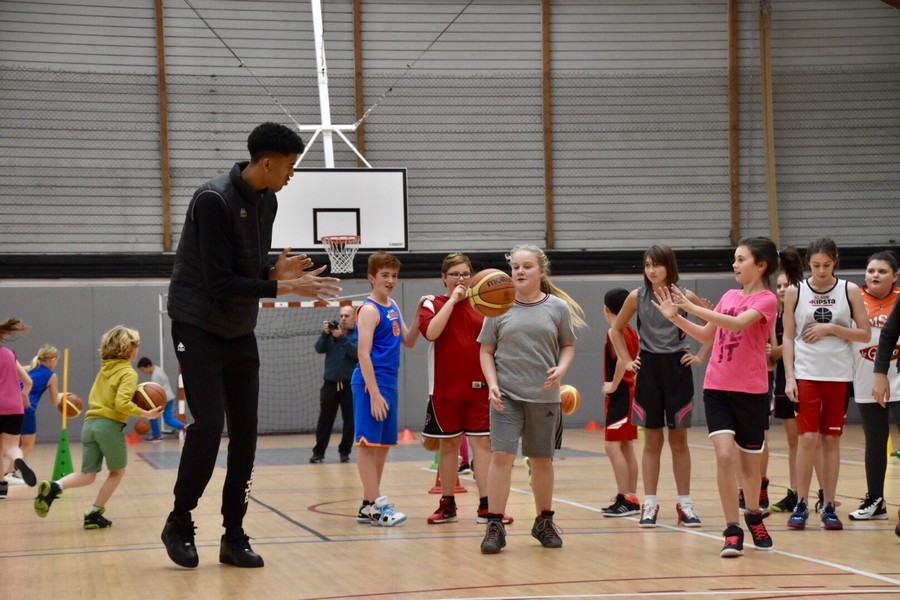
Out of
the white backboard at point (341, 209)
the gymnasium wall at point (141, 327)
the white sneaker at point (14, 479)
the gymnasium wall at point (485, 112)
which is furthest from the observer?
the gymnasium wall at point (485, 112)

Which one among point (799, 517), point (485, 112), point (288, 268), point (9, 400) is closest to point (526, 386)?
point (288, 268)

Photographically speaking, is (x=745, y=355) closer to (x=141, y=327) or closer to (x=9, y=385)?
(x=9, y=385)

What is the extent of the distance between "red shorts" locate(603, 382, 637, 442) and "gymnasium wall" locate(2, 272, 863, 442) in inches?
401

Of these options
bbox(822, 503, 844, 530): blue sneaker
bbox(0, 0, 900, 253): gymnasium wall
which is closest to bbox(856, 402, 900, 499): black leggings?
bbox(822, 503, 844, 530): blue sneaker

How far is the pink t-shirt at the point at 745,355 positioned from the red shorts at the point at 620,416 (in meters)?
1.70

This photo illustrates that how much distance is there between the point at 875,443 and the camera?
Answer: 6.91m

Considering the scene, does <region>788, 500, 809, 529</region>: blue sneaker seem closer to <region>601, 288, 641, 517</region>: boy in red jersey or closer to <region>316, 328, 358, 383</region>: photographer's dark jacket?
<region>601, 288, 641, 517</region>: boy in red jersey

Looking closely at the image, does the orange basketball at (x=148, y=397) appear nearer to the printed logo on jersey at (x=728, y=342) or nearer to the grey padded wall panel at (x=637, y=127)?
the printed logo on jersey at (x=728, y=342)

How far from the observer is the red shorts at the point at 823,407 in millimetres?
6812

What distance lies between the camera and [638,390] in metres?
7.02

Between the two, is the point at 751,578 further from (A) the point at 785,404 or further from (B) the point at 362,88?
(B) the point at 362,88

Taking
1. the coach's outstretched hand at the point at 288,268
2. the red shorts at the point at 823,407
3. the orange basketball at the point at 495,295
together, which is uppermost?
the coach's outstretched hand at the point at 288,268

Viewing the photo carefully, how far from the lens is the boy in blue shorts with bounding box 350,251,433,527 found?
6.97 m

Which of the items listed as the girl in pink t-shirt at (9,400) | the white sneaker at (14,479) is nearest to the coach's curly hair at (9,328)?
the girl in pink t-shirt at (9,400)
